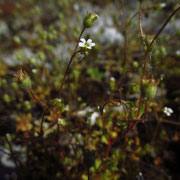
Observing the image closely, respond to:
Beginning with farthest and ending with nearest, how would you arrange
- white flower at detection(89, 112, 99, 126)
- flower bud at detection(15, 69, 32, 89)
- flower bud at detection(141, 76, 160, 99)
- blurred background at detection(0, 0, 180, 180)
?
white flower at detection(89, 112, 99, 126), blurred background at detection(0, 0, 180, 180), flower bud at detection(15, 69, 32, 89), flower bud at detection(141, 76, 160, 99)

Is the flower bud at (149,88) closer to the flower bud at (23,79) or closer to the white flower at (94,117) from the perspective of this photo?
the flower bud at (23,79)

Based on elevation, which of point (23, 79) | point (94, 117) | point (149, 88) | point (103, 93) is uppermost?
point (23, 79)

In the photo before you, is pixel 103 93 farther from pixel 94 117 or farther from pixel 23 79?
pixel 23 79

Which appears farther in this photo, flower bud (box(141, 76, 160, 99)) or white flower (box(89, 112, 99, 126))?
white flower (box(89, 112, 99, 126))

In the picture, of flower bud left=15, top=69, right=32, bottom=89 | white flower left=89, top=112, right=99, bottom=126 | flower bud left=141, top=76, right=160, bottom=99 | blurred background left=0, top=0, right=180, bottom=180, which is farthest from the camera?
white flower left=89, top=112, right=99, bottom=126

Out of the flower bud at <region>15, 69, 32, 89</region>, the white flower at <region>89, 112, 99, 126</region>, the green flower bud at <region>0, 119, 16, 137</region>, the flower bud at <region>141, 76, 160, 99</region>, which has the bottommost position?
the white flower at <region>89, 112, 99, 126</region>

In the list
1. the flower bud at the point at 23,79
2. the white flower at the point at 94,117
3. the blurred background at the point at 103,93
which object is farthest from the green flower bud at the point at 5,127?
the white flower at the point at 94,117

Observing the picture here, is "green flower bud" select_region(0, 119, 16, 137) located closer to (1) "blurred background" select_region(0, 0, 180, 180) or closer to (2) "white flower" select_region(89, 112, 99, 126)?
(1) "blurred background" select_region(0, 0, 180, 180)

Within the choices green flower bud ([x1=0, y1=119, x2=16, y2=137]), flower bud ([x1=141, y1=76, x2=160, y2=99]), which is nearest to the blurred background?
green flower bud ([x1=0, y1=119, x2=16, y2=137])

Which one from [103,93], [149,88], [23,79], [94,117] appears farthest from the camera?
[103,93]

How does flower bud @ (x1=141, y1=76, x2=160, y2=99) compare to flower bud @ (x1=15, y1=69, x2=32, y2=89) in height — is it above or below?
below

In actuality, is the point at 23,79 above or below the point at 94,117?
above

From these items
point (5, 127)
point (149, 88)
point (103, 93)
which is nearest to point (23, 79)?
point (5, 127)
